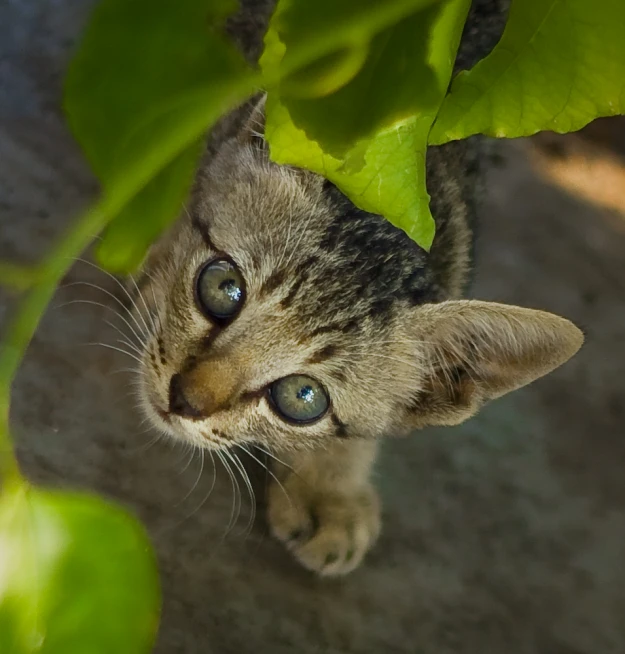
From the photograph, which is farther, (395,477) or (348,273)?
(395,477)

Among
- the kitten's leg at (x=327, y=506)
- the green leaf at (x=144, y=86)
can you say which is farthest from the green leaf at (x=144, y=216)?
the kitten's leg at (x=327, y=506)

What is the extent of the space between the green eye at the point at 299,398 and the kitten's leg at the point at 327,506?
182 mm

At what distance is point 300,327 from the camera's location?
2.77 ft

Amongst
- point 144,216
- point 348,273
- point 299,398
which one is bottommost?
point 299,398

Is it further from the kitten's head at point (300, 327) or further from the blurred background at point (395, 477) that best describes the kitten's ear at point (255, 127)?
the blurred background at point (395, 477)

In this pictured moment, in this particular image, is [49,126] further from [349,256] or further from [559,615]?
[559,615]

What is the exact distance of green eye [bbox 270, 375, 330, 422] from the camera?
88cm

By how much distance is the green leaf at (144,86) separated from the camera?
1.40 feet

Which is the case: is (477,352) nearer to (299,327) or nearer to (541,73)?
(299,327)

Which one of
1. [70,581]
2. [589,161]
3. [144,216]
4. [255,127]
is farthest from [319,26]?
[589,161]

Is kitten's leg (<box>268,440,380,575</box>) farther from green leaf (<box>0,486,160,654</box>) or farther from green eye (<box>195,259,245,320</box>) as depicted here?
green leaf (<box>0,486,160,654</box>)

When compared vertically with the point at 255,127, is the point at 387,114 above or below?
above

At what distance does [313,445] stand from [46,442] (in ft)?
1.31

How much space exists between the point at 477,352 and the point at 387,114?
1.49 feet
